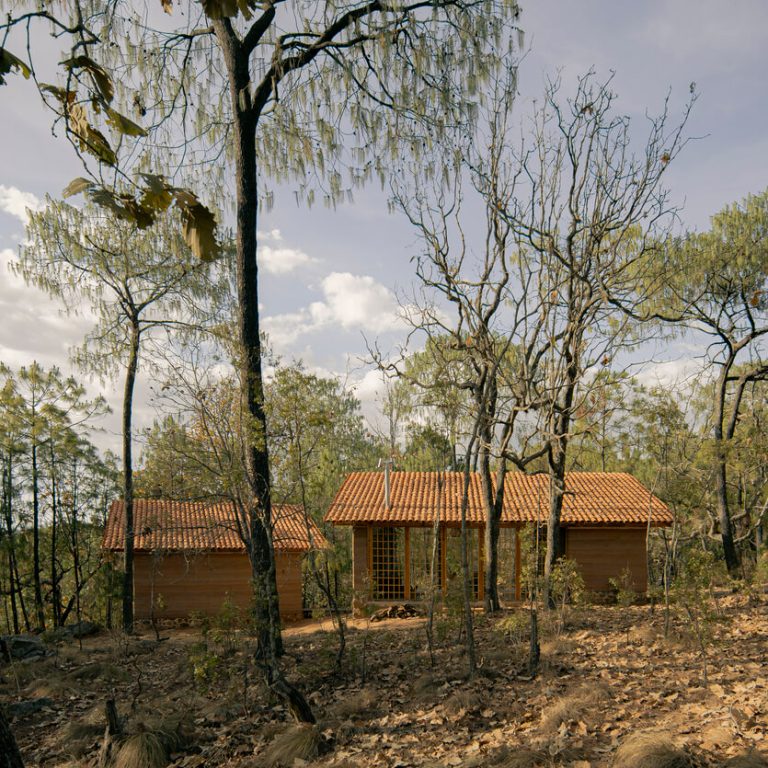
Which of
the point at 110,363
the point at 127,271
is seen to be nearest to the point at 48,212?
the point at 127,271

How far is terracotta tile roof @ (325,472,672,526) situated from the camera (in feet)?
55.0

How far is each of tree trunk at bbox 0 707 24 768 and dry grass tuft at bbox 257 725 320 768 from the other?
3272 mm

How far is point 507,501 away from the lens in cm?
1803

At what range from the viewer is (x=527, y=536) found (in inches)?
433

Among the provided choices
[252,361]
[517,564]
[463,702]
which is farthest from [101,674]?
[517,564]

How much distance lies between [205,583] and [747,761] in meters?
15.5

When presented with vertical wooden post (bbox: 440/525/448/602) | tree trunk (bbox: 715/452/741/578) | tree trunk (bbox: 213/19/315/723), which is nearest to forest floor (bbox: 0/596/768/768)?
tree trunk (bbox: 213/19/315/723)

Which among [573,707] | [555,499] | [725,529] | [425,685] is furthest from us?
[725,529]

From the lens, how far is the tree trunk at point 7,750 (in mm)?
3248

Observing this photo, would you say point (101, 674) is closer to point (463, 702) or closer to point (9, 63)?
point (463, 702)

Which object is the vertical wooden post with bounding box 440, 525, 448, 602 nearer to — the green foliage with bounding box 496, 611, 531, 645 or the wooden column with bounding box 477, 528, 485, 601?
the wooden column with bounding box 477, 528, 485, 601

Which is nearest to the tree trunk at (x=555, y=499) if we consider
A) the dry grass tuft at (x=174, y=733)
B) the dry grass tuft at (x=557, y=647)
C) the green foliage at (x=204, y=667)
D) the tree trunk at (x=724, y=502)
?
the dry grass tuft at (x=557, y=647)

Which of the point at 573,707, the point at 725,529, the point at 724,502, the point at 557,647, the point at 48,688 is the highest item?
the point at 724,502

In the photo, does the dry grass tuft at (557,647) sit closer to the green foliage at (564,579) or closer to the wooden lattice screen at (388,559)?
the green foliage at (564,579)
